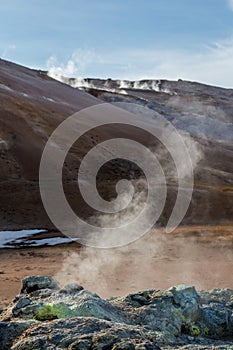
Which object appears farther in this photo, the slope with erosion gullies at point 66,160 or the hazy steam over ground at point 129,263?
the slope with erosion gullies at point 66,160

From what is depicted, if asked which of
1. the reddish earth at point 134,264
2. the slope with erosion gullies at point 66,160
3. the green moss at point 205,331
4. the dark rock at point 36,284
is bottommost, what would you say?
the reddish earth at point 134,264

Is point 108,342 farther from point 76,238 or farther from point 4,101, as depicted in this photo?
point 4,101

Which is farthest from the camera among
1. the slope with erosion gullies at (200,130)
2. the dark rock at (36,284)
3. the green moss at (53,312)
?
the slope with erosion gullies at (200,130)

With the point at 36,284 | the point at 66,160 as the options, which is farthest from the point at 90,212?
the point at 36,284

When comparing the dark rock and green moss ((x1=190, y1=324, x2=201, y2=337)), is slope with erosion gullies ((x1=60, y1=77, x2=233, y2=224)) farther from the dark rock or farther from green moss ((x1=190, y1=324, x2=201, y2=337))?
green moss ((x1=190, y1=324, x2=201, y2=337))

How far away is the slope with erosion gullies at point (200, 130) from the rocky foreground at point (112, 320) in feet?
48.2

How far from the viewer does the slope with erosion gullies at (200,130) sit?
71.0 ft

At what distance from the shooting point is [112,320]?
4172 millimetres

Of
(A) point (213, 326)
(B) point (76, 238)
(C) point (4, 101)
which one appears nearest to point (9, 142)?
(C) point (4, 101)

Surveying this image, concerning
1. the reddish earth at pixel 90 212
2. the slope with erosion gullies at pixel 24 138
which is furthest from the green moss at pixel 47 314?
the slope with erosion gullies at pixel 24 138

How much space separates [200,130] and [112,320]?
49.8 meters

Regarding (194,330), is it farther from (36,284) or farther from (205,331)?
(36,284)

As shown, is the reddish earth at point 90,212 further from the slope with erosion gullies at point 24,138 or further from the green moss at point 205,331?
the green moss at point 205,331

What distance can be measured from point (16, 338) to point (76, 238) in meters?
12.8
